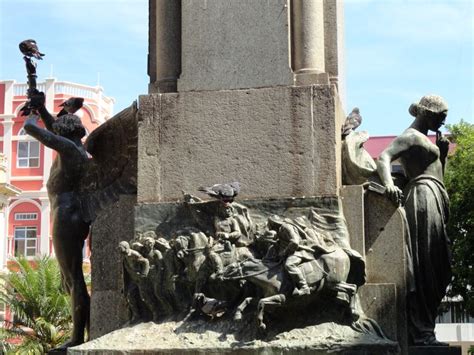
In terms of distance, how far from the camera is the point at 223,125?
28.5 ft

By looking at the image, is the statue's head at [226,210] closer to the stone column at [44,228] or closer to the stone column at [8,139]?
the stone column at [44,228]

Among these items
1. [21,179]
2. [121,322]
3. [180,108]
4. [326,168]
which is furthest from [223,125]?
[21,179]

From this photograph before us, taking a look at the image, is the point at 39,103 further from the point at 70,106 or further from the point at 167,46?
the point at 167,46

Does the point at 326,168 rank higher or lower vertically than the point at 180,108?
lower

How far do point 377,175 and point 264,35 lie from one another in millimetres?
1594

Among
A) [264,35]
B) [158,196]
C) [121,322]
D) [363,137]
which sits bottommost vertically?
[121,322]

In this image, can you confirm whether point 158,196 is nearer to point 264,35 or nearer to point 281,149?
Result: point 281,149

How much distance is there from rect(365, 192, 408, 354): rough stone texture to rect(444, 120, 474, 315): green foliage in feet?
62.8

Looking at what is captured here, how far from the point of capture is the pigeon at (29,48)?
10.0m

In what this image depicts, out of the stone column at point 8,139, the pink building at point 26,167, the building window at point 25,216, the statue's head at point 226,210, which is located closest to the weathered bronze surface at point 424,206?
the statue's head at point 226,210

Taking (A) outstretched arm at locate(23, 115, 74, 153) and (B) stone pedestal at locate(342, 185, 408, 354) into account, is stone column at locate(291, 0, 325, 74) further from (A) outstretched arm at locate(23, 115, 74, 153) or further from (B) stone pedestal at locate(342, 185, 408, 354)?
(A) outstretched arm at locate(23, 115, 74, 153)

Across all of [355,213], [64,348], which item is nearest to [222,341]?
[355,213]

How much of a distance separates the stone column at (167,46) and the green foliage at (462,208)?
19.4 meters

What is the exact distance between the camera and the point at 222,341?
788 centimetres
